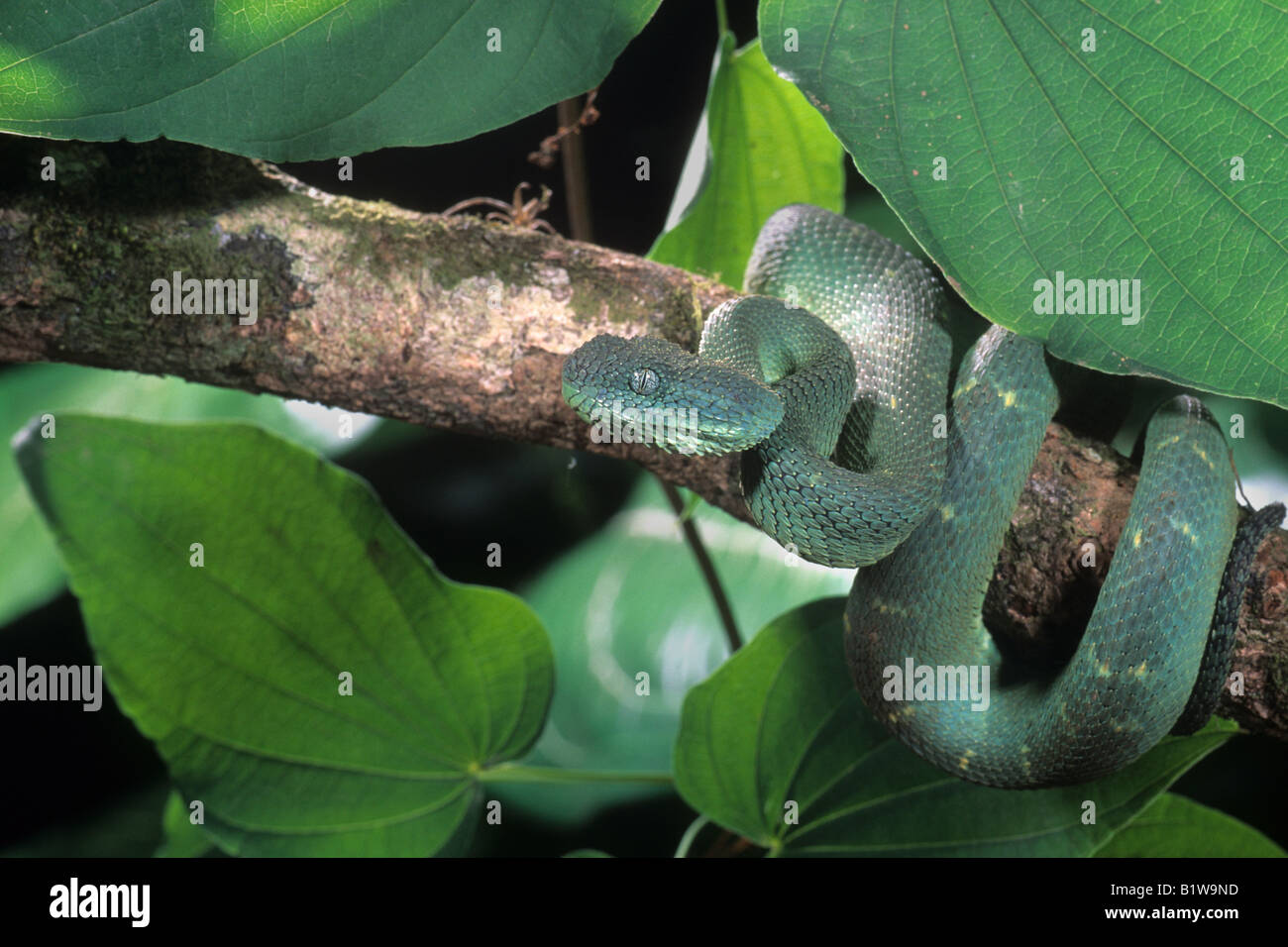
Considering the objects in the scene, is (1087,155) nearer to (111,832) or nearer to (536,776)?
(536,776)

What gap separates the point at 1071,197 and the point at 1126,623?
55 cm

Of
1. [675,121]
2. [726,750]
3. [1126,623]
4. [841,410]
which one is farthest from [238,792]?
[675,121]

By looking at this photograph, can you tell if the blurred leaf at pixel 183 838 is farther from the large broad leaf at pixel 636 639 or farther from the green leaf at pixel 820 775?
the green leaf at pixel 820 775

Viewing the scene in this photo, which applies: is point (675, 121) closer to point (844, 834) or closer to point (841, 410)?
point (841, 410)

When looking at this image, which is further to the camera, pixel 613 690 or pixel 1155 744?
pixel 613 690

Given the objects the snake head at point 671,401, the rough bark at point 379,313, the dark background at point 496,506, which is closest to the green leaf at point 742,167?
the rough bark at point 379,313

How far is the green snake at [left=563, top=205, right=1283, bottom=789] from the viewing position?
1.15 metres

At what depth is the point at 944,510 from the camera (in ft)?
4.14

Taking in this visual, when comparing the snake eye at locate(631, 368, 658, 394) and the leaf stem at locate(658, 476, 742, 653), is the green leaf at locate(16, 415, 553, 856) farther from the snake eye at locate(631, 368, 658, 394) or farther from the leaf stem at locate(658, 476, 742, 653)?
the snake eye at locate(631, 368, 658, 394)

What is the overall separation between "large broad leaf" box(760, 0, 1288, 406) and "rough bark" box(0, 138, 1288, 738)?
0.33 metres

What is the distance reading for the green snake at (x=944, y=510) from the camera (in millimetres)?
1149

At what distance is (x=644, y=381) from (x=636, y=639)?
126cm

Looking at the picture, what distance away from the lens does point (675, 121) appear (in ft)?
8.56

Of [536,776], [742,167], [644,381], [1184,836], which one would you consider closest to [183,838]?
[536,776]
